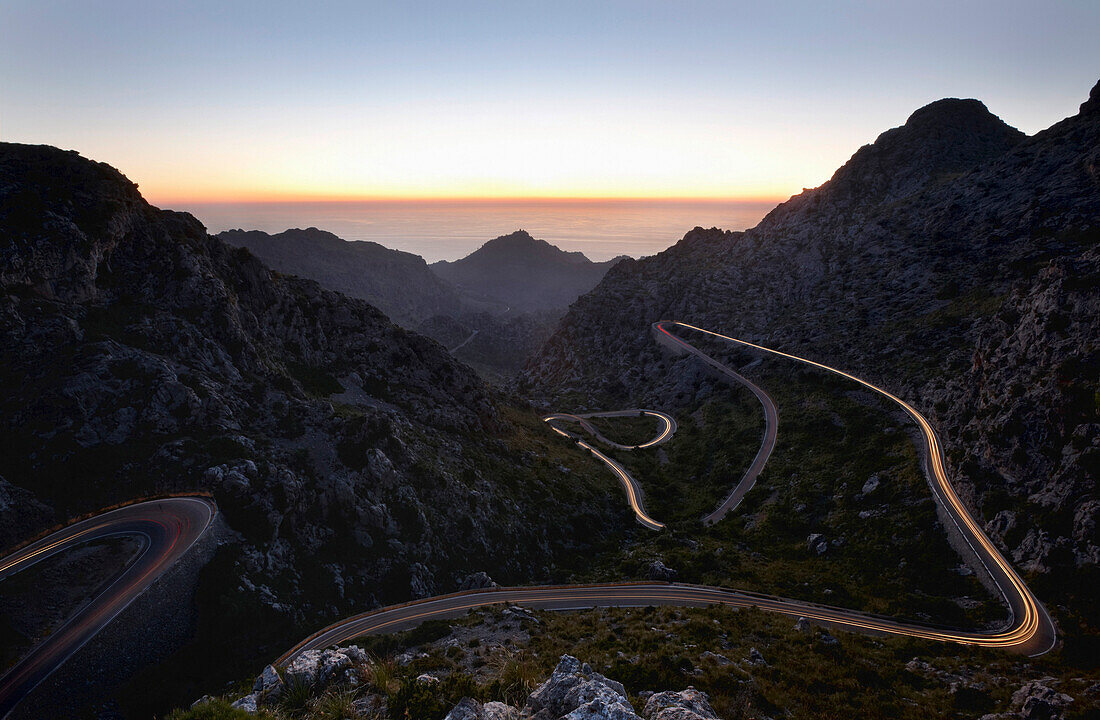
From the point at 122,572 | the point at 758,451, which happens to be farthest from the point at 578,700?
the point at 758,451

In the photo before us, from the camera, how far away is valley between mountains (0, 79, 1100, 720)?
87.5 feet

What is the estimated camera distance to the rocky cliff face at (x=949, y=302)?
41.8 metres

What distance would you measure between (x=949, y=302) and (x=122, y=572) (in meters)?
119

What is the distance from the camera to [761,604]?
39969mm

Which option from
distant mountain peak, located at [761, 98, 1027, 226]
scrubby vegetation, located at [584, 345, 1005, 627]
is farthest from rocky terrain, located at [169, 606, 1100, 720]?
distant mountain peak, located at [761, 98, 1027, 226]

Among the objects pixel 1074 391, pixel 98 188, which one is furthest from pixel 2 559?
pixel 1074 391

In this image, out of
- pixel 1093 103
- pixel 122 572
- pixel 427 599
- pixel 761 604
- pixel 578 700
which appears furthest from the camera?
pixel 1093 103

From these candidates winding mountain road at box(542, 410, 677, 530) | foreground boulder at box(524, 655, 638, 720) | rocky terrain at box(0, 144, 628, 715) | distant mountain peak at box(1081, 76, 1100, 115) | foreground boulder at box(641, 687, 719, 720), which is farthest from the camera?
distant mountain peak at box(1081, 76, 1100, 115)

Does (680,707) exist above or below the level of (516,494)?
above

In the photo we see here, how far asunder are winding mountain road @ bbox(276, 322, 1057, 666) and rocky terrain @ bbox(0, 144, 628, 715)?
16.8 feet

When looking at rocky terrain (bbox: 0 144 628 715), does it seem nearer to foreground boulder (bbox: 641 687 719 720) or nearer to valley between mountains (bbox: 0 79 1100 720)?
valley between mountains (bbox: 0 79 1100 720)

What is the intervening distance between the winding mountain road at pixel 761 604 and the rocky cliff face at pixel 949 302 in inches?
81.9

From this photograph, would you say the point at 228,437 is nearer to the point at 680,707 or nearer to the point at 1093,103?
the point at 680,707

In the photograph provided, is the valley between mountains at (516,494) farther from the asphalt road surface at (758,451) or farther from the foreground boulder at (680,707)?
the asphalt road surface at (758,451)
